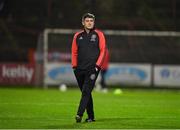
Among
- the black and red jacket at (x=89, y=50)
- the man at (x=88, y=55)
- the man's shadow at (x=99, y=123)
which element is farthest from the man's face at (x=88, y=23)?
the man's shadow at (x=99, y=123)

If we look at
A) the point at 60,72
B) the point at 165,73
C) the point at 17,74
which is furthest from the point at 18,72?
the point at 165,73

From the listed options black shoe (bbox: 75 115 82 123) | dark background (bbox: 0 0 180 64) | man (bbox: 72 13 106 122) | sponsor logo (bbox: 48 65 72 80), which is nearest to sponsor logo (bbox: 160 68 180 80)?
dark background (bbox: 0 0 180 64)

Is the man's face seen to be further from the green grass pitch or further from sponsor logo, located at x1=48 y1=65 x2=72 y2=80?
sponsor logo, located at x1=48 y1=65 x2=72 y2=80

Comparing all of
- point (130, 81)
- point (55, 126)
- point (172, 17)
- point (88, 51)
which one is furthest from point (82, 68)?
point (172, 17)

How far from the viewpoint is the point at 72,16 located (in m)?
32.3

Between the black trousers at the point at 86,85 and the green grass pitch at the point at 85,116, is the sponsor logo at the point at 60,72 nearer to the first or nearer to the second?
the green grass pitch at the point at 85,116

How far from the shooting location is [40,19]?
32.2 m

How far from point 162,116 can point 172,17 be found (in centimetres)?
1776

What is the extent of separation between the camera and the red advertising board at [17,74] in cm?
3016

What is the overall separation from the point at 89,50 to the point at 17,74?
17.4m

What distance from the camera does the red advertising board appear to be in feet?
98.9

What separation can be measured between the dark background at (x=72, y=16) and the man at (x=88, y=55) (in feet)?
60.5

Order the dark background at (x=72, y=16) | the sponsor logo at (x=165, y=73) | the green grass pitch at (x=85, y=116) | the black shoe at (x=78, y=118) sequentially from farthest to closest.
Result: the dark background at (x=72, y=16) → the sponsor logo at (x=165, y=73) → the black shoe at (x=78, y=118) → the green grass pitch at (x=85, y=116)

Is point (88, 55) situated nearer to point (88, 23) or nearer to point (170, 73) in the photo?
point (88, 23)
